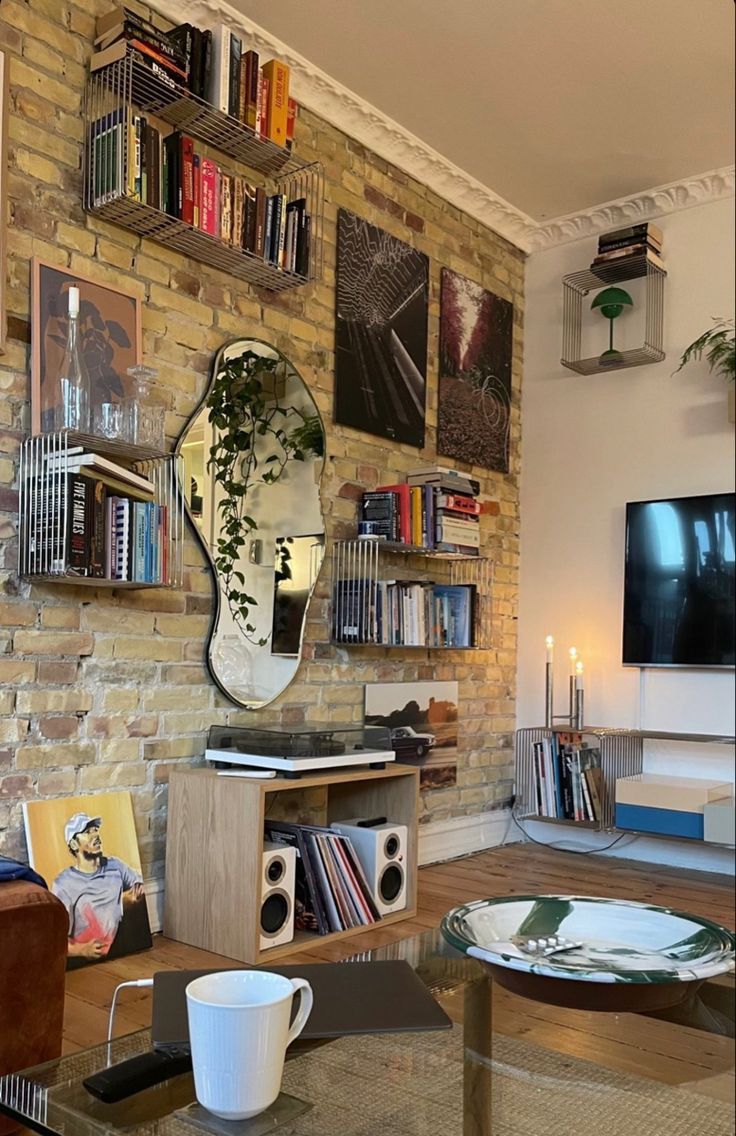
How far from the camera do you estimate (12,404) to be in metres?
2.36

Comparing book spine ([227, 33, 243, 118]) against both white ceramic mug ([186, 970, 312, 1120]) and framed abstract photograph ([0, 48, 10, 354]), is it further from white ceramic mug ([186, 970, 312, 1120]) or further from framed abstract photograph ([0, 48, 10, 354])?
white ceramic mug ([186, 970, 312, 1120])

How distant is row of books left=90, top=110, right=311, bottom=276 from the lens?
2.47m

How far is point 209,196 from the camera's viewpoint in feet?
8.83

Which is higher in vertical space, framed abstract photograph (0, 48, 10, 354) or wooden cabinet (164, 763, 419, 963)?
framed abstract photograph (0, 48, 10, 354)

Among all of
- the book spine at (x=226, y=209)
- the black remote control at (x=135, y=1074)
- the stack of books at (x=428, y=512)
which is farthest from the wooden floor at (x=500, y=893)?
the book spine at (x=226, y=209)

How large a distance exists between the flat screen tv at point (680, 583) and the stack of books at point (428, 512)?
0.66 m

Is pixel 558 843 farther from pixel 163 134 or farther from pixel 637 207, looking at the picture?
pixel 163 134

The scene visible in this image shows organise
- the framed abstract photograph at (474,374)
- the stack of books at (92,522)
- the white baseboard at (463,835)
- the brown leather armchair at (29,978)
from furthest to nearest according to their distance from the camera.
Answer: the framed abstract photograph at (474,374), the white baseboard at (463,835), the stack of books at (92,522), the brown leather armchair at (29,978)

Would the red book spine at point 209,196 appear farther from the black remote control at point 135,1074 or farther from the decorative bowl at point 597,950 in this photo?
the black remote control at point 135,1074

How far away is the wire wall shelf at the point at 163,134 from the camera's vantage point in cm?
247

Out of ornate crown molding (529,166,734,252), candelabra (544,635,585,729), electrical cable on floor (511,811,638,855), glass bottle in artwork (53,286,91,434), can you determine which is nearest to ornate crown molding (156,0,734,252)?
ornate crown molding (529,166,734,252)

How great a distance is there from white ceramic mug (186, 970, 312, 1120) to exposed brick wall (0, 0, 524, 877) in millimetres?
1613

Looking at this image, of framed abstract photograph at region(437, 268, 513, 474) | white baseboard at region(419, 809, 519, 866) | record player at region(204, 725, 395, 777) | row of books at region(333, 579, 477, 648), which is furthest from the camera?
framed abstract photograph at region(437, 268, 513, 474)

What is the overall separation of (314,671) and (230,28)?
6.48ft
